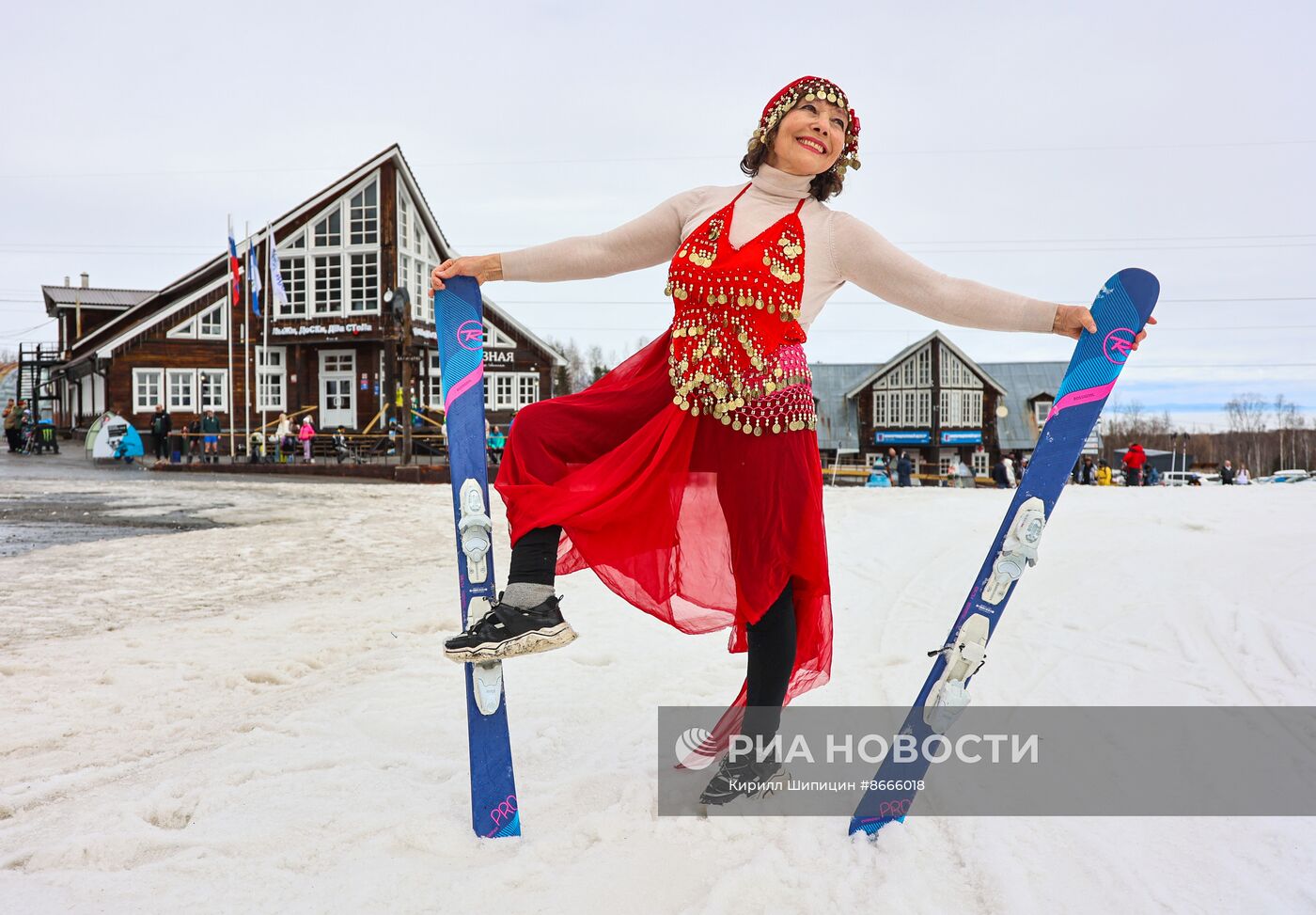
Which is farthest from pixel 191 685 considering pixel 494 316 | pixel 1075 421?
pixel 494 316

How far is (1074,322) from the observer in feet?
8.16

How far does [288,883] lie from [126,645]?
321 centimetres

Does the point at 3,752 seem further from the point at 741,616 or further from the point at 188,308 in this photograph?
the point at 188,308

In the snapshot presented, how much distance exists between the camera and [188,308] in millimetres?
30281

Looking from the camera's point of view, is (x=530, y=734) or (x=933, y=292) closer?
(x=933, y=292)

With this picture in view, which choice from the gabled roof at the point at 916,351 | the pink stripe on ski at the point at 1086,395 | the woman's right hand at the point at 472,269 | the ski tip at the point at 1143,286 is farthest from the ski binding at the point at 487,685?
the gabled roof at the point at 916,351

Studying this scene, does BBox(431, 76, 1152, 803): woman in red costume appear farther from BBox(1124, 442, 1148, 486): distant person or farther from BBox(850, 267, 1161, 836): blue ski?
BBox(1124, 442, 1148, 486): distant person

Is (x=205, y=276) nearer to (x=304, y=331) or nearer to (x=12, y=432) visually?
(x=304, y=331)

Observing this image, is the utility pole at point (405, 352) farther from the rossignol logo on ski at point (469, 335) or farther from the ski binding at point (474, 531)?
the ski binding at point (474, 531)

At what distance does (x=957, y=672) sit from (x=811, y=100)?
1827mm

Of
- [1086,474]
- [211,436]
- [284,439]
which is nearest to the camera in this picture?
[284,439]

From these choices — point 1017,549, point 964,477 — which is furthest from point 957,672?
point 964,477

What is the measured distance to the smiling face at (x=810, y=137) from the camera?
2.68 m

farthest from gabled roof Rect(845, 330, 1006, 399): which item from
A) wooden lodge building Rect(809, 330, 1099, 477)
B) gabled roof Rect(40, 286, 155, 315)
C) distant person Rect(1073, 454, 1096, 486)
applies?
gabled roof Rect(40, 286, 155, 315)
